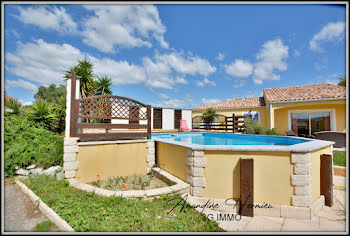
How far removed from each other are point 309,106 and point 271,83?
505 centimetres

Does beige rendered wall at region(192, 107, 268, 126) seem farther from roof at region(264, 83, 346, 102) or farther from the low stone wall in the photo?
the low stone wall

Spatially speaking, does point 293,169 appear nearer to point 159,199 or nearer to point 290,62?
point 159,199

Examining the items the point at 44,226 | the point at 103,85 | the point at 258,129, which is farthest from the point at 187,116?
the point at 44,226

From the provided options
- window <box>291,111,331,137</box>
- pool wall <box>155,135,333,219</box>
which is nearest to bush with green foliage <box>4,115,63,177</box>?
pool wall <box>155,135,333,219</box>

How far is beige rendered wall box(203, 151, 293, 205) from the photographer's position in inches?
136

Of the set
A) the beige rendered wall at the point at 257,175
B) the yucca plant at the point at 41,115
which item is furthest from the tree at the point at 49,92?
the beige rendered wall at the point at 257,175

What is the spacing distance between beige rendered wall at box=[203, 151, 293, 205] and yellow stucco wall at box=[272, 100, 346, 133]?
1172 cm

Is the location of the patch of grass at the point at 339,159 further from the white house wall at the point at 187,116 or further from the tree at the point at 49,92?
the tree at the point at 49,92

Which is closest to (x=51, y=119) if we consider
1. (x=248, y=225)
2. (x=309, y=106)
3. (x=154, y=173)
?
(x=154, y=173)

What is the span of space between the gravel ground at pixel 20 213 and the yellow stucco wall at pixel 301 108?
51.2ft

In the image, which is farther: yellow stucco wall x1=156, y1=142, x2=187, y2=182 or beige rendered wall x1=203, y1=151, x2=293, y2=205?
yellow stucco wall x1=156, y1=142, x2=187, y2=182

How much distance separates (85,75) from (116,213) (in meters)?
11.6

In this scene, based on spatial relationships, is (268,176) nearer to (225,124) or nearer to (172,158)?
(172,158)

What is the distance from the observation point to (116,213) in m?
3.04
